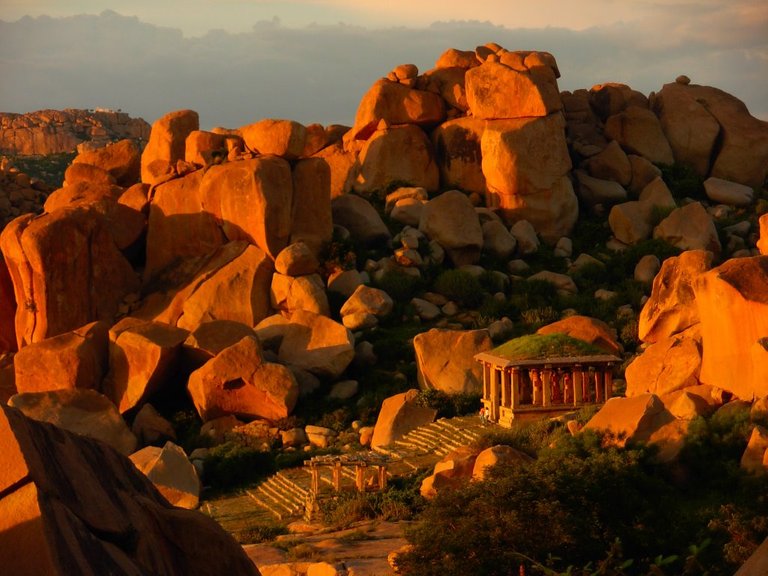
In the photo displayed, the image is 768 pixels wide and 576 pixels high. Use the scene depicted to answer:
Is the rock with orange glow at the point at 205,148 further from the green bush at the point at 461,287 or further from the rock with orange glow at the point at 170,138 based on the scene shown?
the green bush at the point at 461,287

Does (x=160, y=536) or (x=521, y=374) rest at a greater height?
(x=160, y=536)

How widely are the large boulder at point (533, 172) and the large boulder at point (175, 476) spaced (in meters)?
17.7

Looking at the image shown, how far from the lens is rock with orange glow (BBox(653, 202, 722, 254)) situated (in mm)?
42031

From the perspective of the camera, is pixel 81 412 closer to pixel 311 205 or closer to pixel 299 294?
pixel 299 294

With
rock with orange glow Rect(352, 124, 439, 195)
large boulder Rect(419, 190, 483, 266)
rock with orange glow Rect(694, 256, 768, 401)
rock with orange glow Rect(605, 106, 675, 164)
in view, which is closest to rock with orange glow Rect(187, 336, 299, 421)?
large boulder Rect(419, 190, 483, 266)

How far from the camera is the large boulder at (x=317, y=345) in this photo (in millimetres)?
36688

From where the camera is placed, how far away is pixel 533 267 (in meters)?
43.2

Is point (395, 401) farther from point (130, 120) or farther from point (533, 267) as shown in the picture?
point (130, 120)

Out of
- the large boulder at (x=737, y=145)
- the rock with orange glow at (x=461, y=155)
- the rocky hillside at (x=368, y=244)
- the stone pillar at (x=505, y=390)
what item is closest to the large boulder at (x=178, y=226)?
the rocky hillside at (x=368, y=244)

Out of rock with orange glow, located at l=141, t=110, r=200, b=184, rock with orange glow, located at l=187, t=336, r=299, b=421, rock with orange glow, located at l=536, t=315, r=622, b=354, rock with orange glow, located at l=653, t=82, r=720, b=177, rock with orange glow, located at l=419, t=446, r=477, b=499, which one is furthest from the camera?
rock with orange glow, located at l=653, t=82, r=720, b=177

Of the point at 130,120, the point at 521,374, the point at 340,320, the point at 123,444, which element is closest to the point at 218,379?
the point at 123,444

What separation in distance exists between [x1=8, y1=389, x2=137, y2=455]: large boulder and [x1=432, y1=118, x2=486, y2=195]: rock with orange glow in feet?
54.9

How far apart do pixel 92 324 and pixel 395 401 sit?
358 inches

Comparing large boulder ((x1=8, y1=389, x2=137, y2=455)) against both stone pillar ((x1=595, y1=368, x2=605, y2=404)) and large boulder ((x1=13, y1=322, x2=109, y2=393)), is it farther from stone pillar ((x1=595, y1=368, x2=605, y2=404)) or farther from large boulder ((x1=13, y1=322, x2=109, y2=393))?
stone pillar ((x1=595, y1=368, x2=605, y2=404))
